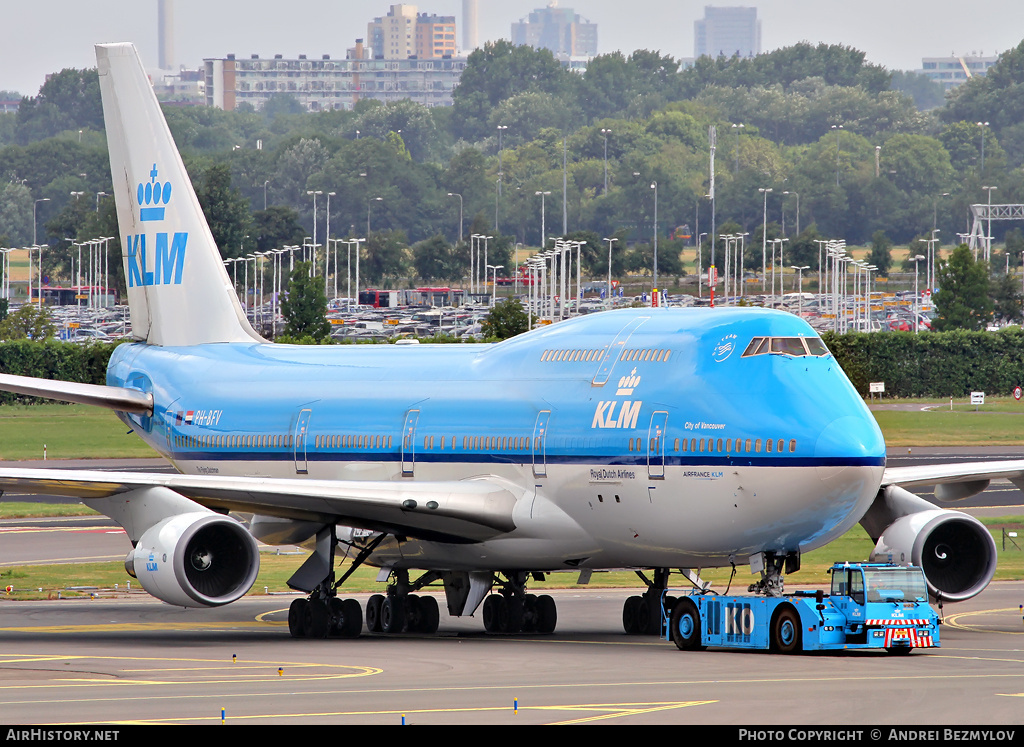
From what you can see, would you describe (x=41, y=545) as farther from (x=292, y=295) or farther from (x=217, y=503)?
(x=292, y=295)

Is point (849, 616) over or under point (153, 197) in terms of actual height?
under

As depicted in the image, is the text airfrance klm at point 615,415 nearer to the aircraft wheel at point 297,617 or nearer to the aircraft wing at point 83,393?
the aircraft wheel at point 297,617

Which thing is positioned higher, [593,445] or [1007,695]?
[593,445]

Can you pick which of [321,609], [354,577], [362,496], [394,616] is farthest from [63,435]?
[362,496]

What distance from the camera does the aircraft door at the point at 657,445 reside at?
30375 millimetres

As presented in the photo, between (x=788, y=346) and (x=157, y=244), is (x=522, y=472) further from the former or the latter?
(x=157, y=244)

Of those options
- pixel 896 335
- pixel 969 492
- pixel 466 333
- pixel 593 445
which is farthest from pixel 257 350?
pixel 466 333

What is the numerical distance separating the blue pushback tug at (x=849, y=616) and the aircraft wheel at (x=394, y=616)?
960 centimetres

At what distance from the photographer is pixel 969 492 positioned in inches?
1470

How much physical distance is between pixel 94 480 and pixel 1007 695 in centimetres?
1764

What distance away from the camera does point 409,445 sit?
35656 millimetres

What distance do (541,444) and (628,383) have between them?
2310mm

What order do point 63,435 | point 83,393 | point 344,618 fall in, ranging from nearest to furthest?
1. point 344,618
2. point 83,393
3. point 63,435

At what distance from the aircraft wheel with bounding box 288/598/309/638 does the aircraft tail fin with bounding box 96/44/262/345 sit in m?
11.0
